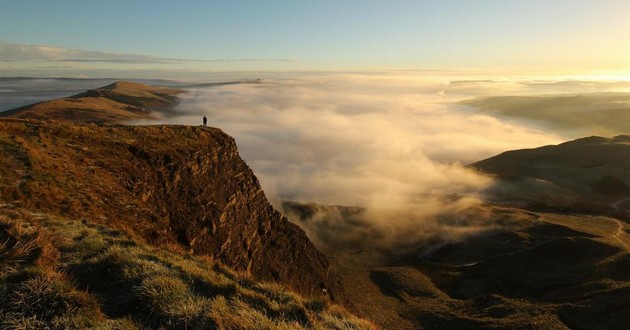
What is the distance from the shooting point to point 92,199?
21375 mm

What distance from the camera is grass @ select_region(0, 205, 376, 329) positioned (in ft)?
26.7

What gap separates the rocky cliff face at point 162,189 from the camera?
21.1 metres

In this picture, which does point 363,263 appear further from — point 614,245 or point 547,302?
point 614,245

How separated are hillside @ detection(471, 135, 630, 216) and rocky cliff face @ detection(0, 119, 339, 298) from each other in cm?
11482

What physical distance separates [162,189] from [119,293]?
78.0ft

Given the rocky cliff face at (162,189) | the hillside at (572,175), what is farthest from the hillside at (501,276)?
the hillside at (572,175)

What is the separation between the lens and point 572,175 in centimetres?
15575

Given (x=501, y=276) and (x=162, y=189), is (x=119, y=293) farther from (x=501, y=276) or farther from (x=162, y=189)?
(x=501, y=276)

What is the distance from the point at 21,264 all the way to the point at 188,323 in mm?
5088

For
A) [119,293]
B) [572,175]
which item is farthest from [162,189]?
[572,175]

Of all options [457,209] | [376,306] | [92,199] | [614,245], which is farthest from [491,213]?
[92,199]

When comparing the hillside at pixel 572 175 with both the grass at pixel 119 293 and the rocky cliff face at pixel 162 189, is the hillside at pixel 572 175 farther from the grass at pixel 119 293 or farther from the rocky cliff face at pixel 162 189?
the grass at pixel 119 293

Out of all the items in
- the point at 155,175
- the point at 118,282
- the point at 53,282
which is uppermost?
the point at 53,282

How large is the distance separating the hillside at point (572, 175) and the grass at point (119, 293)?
5457 inches
